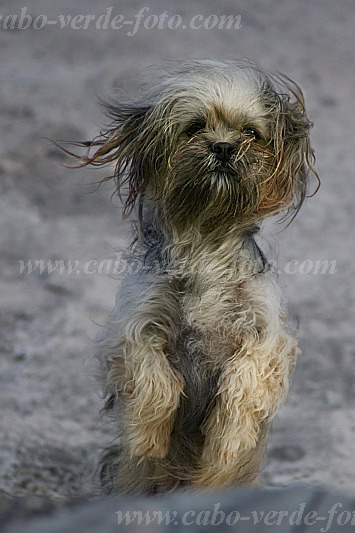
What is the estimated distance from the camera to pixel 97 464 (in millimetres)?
4961

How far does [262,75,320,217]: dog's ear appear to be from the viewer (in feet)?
13.1

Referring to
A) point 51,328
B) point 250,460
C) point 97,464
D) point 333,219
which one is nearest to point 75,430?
point 97,464

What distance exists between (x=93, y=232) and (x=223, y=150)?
3985mm

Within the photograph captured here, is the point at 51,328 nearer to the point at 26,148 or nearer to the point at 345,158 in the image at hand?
the point at 26,148

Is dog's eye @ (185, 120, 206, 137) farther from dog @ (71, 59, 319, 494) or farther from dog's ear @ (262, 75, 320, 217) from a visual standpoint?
dog's ear @ (262, 75, 320, 217)

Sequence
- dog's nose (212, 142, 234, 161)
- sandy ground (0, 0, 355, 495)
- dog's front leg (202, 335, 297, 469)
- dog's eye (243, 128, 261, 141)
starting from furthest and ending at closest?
1. sandy ground (0, 0, 355, 495)
2. dog's front leg (202, 335, 297, 469)
3. dog's eye (243, 128, 261, 141)
4. dog's nose (212, 142, 234, 161)

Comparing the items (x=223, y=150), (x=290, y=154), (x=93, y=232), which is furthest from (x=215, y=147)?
(x=93, y=232)

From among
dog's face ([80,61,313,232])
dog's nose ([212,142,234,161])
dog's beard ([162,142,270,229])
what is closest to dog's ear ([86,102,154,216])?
dog's face ([80,61,313,232])

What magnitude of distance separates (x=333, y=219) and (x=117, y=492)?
12.9 ft

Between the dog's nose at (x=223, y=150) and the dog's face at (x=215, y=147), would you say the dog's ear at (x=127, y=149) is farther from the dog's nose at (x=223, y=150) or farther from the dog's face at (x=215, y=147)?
the dog's nose at (x=223, y=150)

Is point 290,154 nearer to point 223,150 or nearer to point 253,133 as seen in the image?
point 253,133

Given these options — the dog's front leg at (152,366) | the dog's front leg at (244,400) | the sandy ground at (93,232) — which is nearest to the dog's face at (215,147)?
the dog's front leg at (152,366)

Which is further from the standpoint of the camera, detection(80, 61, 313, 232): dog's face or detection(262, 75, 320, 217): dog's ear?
detection(262, 75, 320, 217): dog's ear

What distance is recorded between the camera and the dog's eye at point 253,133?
3.92m
